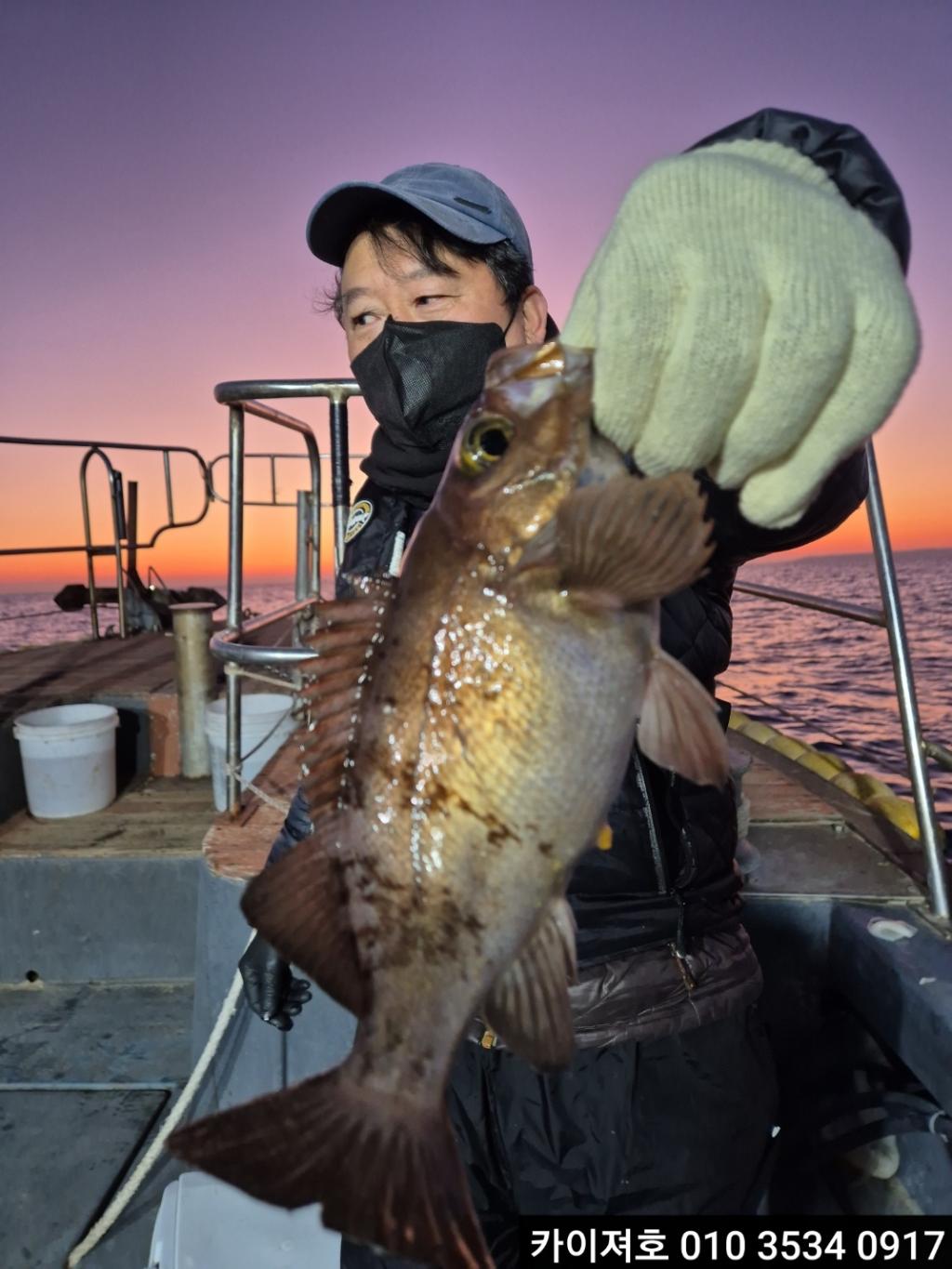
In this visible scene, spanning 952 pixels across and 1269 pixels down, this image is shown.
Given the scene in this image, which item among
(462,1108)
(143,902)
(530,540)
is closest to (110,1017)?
(143,902)

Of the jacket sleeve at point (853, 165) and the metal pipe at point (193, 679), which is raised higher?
the jacket sleeve at point (853, 165)

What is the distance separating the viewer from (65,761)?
4816mm

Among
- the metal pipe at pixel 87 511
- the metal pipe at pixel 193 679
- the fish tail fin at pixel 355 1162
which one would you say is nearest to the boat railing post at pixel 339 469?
the metal pipe at pixel 193 679

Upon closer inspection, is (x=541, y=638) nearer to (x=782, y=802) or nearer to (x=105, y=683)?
(x=782, y=802)

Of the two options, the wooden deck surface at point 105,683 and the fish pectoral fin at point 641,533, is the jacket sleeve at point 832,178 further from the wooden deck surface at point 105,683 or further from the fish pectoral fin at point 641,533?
the wooden deck surface at point 105,683

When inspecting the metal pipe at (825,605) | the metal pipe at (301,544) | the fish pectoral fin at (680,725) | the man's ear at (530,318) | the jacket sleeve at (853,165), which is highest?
the jacket sleeve at (853,165)

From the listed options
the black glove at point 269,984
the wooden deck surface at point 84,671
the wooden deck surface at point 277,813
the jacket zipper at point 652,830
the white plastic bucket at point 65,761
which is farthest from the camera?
the wooden deck surface at point 84,671

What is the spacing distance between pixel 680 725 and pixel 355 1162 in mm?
735

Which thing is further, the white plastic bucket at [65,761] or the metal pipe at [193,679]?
the metal pipe at [193,679]

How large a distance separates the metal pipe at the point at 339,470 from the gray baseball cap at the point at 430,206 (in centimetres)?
118

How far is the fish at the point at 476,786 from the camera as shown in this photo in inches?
42.5

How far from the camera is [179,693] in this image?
5.41 m

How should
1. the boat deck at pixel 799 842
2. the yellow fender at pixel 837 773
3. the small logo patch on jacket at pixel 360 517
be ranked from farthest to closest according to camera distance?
the yellow fender at pixel 837 773, the boat deck at pixel 799 842, the small logo patch on jacket at pixel 360 517

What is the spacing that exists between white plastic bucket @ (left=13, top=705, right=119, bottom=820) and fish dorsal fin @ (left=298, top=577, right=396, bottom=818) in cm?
405
